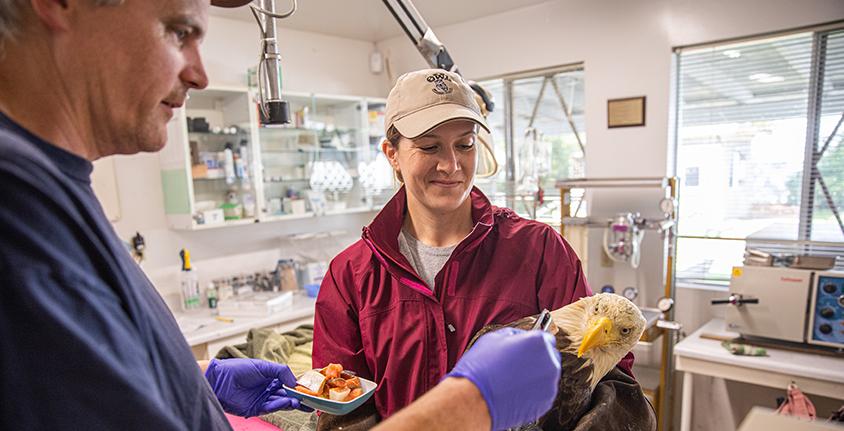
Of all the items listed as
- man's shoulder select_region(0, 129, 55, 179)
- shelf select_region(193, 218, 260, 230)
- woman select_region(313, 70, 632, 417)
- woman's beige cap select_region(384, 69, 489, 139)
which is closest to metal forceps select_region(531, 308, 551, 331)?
woman select_region(313, 70, 632, 417)

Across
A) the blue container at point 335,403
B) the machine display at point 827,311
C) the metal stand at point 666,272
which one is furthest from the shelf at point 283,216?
the machine display at point 827,311

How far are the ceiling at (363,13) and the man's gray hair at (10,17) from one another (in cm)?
269

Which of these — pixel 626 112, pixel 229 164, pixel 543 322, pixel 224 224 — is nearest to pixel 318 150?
pixel 229 164

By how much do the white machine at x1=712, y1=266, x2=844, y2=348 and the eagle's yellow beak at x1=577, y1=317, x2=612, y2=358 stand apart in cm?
189

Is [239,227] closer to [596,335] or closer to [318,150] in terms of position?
[318,150]

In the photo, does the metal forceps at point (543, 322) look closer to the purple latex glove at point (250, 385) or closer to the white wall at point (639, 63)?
the purple latex glove at point (250, 385)

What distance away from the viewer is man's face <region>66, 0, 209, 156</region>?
0.54 metres

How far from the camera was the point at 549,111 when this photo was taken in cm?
349

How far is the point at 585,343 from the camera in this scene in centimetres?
90

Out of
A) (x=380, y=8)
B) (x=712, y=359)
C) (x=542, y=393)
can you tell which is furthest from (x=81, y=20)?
(x=380, y=8)

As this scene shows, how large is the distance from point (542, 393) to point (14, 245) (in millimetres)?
664

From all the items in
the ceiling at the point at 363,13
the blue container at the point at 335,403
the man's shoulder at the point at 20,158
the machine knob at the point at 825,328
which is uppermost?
the ceiling at the point at 363,13

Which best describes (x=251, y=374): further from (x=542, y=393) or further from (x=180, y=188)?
(x=180, y=188)

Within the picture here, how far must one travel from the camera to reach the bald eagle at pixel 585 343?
3.02 feet
